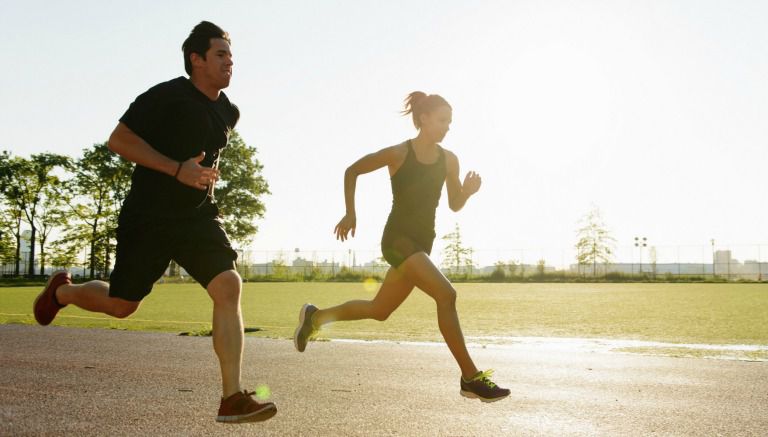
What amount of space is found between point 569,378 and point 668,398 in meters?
1.31

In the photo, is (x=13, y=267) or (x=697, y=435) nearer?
(x=697, y=435)

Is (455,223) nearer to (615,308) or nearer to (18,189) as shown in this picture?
(18,189)

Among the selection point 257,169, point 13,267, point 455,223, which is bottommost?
point 13,267

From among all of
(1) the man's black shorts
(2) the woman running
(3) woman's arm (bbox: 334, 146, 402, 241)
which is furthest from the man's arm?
(2) the woman running

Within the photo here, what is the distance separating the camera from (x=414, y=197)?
5141 millimetres

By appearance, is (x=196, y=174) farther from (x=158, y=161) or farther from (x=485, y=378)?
(x=485, y=378)

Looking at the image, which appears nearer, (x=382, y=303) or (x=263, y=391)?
(x=382, y=303)

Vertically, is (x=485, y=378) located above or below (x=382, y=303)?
below

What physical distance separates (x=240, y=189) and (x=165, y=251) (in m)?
61.0

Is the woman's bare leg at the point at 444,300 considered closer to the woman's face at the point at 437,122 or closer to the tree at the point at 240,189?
the woman's face at the point at 437,122

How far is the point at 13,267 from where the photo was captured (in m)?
68.5

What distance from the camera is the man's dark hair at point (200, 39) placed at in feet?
13.8

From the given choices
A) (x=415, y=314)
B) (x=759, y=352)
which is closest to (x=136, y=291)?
(x=759, y=352)

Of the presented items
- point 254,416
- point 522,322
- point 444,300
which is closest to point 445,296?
point 444,300
